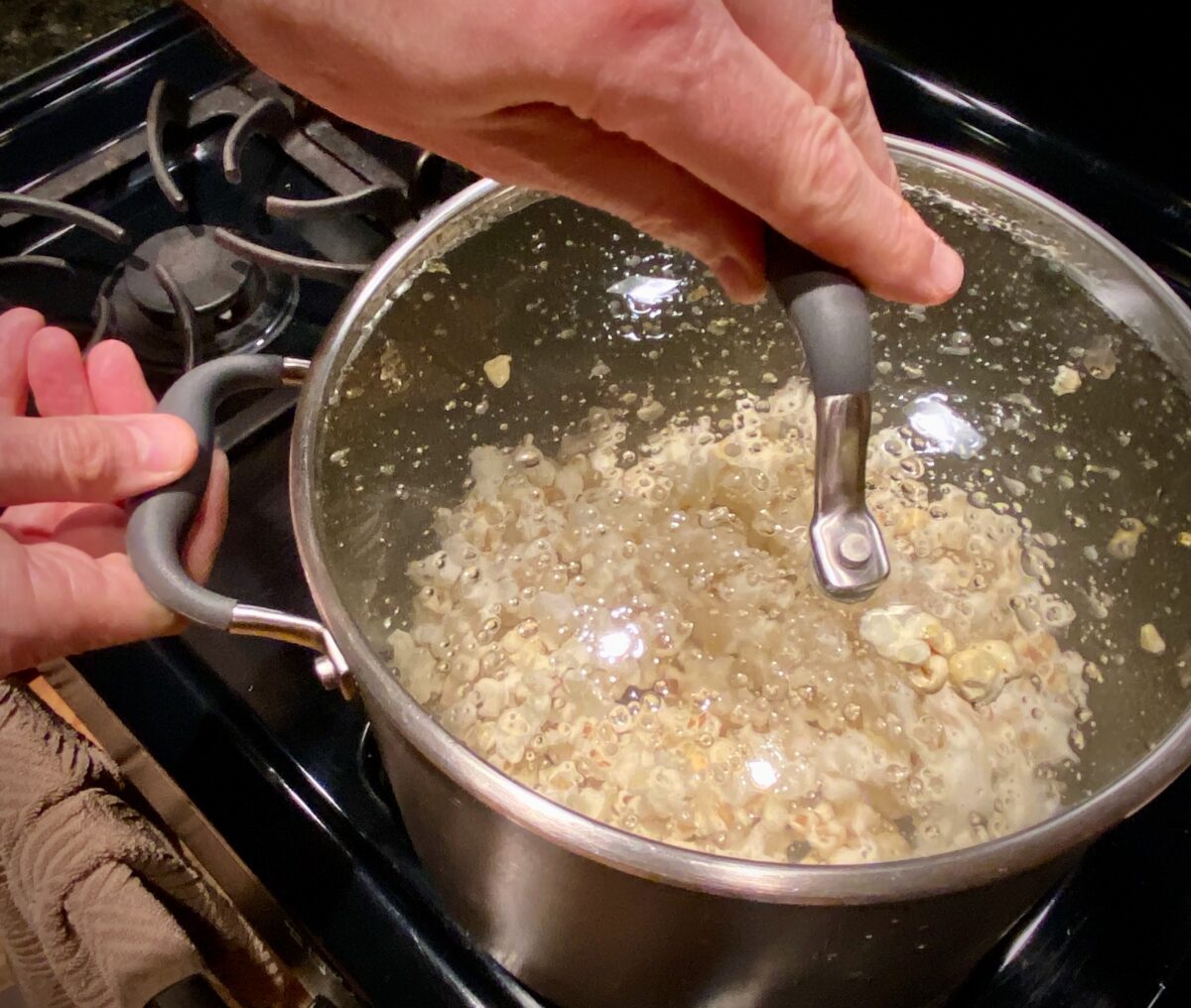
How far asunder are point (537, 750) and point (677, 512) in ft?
0.52

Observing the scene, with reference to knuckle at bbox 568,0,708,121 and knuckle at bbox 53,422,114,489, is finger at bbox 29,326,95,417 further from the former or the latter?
knuckle at bbox 568,0,708,121

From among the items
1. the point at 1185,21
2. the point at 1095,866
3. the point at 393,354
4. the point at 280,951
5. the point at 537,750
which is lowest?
the point at 280,951

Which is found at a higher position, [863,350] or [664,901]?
[863,350]

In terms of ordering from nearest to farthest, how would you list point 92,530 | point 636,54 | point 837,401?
point 636,54, point 837,401, point 92,530

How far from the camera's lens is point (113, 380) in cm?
71

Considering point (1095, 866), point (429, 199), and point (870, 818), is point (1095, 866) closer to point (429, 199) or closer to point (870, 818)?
point (870, 818)

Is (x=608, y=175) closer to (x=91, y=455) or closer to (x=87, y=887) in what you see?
(x=91, y=455)

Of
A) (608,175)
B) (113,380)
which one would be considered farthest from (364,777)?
(608,175)

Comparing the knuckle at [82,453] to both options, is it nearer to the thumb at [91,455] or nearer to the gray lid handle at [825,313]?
the thumb at [91,455]

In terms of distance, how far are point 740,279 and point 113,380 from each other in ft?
1.51

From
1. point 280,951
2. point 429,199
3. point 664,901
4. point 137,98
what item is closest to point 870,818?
point 664,901

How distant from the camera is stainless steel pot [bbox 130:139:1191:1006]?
1.33ft

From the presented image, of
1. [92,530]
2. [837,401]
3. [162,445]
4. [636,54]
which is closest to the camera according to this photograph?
[636,54]

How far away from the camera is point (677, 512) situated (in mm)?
599
